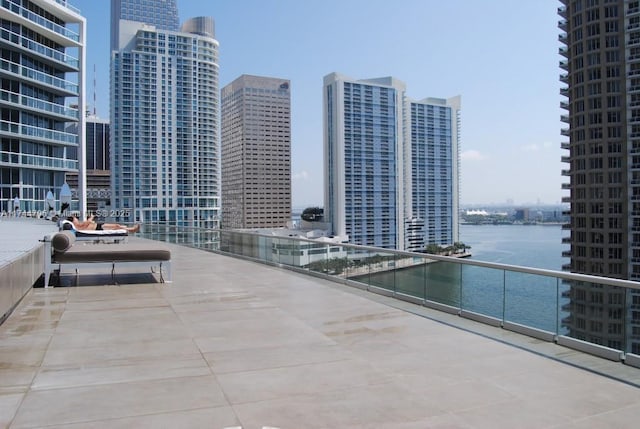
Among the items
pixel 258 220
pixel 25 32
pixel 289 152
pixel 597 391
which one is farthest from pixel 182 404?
pixel 289 152


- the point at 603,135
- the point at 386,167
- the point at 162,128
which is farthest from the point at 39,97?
the point at 386,167

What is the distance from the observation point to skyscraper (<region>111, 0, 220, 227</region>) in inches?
4235

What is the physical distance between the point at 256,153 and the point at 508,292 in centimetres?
16522

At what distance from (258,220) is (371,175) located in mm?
46835

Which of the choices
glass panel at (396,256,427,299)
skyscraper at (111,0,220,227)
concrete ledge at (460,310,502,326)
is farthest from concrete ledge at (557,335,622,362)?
skyscraper at (111,0,220,227)

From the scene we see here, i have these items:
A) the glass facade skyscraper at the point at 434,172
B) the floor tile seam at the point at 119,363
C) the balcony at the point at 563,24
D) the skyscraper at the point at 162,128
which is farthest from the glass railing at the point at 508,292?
the glass facade skyscraper at the point at 434,172

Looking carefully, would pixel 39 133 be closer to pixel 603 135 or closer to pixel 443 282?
pixel 443 282

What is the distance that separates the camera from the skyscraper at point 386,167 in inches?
4678

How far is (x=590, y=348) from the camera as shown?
528cm

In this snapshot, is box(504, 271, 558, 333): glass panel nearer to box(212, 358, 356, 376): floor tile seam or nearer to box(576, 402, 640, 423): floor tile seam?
box(576, 402, 640, 423): floor tile seam

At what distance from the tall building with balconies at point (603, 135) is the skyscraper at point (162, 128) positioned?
2682 inches

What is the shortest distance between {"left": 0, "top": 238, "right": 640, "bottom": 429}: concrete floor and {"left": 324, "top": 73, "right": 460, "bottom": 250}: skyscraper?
357 ft

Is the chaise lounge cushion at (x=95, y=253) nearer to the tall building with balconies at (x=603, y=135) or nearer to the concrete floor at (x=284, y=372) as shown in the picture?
the concrete floor at (x=284, y=372)

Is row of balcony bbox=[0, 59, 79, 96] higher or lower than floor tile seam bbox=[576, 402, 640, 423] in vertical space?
higher
